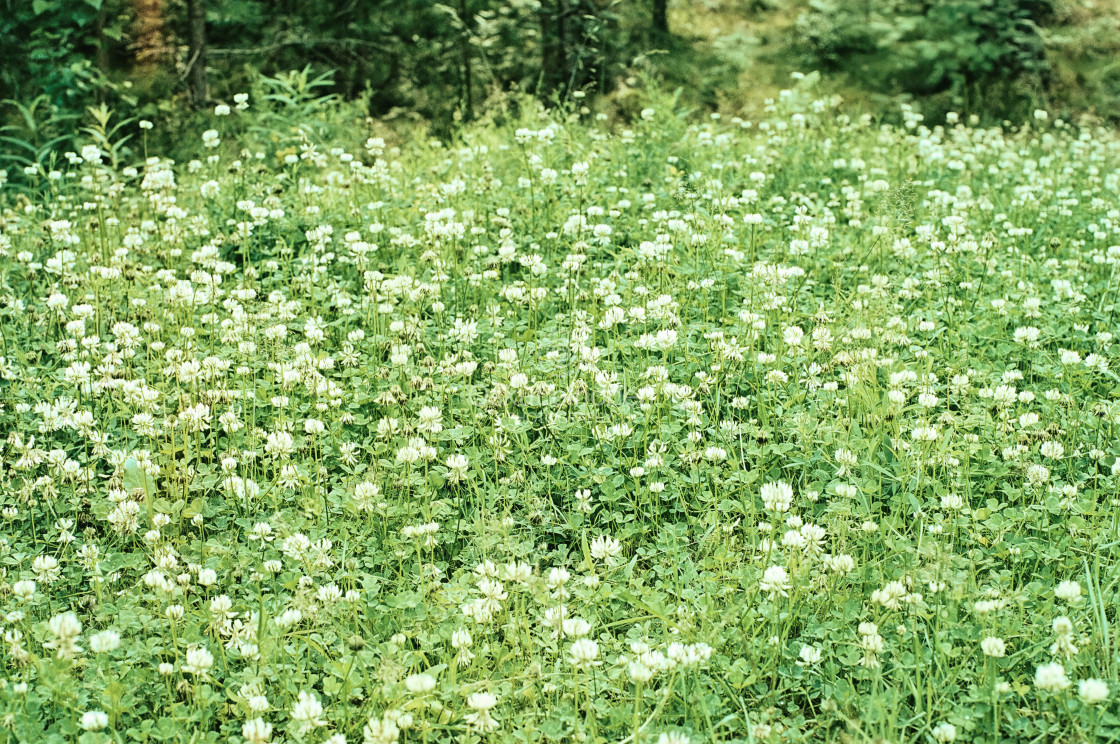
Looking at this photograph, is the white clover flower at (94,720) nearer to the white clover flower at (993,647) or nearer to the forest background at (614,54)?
the white clover flower at (993,647)

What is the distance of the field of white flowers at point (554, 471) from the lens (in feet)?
8.34

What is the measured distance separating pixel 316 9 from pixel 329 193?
4.71 m

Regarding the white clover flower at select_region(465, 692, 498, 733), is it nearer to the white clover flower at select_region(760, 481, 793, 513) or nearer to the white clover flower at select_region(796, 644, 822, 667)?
the white clover flower at select_region(796, 644, 822, 667)

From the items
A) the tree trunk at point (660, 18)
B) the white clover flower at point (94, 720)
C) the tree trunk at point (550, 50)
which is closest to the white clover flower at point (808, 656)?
the white clover flower at point (94, 720)

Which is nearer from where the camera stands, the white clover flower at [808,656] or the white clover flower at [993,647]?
the white clover flower at [993,647]

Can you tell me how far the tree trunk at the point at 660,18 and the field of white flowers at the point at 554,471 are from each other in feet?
17.2

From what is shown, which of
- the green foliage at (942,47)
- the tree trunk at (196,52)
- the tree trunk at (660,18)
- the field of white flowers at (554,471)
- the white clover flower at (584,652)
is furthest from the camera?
the tree trunk at (660,18)

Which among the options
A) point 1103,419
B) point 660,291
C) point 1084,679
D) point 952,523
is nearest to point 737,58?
point 660,291

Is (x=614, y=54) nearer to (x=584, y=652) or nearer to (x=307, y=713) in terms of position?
(x=584, y=652)

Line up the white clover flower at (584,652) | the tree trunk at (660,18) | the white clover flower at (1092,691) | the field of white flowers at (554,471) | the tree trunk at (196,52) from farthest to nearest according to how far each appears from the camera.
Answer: the tree trunk at (660,18) < the tree trunk at (196,52) < the field of white flowers at (554,471) < the white clover flower at (584,652) < the white clover flower at (1092,691)

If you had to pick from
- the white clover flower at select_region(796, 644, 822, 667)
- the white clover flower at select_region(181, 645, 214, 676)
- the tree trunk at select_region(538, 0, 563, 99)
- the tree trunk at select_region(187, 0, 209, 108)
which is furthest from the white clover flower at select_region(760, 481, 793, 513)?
the tree trunk at select_region(187, 0, 209, 108)

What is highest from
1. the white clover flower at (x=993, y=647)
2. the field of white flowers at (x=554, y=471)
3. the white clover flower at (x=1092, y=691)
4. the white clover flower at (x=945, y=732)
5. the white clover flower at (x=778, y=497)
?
the white clover flower at (x=1092, y=691)

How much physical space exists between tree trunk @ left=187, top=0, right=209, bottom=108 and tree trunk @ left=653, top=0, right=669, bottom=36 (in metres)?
4.72

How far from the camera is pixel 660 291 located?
14.6ft
